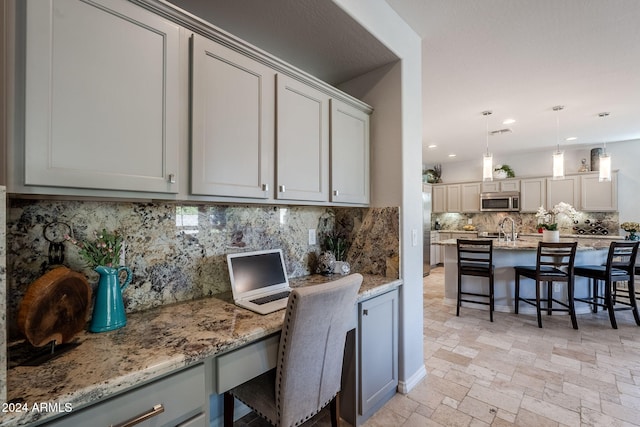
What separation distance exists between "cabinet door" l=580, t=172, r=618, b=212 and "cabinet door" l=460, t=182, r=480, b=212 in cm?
188

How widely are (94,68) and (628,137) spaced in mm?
7721

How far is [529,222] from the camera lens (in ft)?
22.0

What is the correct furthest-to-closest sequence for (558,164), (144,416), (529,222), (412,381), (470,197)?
(470,197) → (529,222) → (558,164) → (412,381) → (144,416)

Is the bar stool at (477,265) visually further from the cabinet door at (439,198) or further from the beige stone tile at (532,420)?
the cabinet door at (439,198)

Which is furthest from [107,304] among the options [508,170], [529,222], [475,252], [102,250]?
[529,222]

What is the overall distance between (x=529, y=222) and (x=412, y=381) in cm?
610

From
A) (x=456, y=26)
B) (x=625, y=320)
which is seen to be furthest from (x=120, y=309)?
(x=625, y=320)

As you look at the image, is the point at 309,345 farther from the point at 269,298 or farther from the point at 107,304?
the point at 107,304

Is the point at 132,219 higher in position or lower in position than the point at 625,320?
higher

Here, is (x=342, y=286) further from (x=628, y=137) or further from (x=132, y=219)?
(x=628, y=137)

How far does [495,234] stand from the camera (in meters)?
6.84

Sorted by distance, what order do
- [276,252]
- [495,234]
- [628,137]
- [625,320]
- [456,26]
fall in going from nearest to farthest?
[276,252] → [456,26] → [625,320] → [628,137] → [495,234]

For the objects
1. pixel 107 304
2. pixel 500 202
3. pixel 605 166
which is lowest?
pixel 107 304

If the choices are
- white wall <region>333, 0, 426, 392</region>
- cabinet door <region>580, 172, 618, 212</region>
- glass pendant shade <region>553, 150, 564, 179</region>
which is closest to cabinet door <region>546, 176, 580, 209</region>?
cabinet door <region>580, 172, 618, 212</region>
